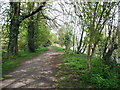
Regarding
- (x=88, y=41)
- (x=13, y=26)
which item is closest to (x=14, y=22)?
(x=13, y=26)

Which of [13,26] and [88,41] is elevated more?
[13,26]

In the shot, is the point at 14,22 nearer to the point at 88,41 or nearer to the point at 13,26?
the point at 13,26

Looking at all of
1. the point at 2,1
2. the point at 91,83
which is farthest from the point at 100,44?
the point at 2,1

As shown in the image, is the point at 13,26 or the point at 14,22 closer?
the point at 13,26

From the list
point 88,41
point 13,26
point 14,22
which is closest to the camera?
point 88,41

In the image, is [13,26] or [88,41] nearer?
[88,41]

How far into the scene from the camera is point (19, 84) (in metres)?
5.30

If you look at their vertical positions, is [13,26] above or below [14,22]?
below

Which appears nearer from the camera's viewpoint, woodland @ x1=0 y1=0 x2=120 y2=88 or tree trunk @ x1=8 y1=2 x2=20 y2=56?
woodland @ x1=0 y1=0 x2=120 y2=88

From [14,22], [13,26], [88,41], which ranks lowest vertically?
[88,41]

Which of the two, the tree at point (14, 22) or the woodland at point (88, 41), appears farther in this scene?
the tree at point (14, 22)

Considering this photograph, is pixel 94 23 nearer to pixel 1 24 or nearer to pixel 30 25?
pixel 1 24

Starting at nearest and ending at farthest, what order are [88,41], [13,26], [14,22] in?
[88,41] → [13,26] → [14,22]

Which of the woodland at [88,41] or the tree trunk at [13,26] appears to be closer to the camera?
the woodland at [88,41]
